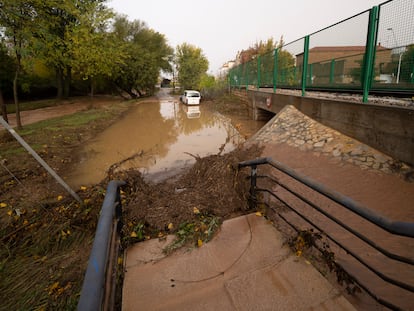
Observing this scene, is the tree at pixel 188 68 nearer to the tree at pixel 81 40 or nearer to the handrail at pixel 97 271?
the tree at pixel 81 40

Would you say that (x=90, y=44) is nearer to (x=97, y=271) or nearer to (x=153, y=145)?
(x=153, y=145)

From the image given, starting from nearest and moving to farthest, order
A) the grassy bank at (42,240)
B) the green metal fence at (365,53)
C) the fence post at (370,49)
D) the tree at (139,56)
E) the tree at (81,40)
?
the grassy bank at (42,240), the green metal fence at (365,53), the fence post at (370,49), the tree at (81,40), the tree at (139,56)

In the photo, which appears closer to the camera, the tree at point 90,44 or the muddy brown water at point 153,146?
the muddy brown water at point 153,146

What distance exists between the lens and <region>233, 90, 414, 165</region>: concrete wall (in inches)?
183

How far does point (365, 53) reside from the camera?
5715 millimetres

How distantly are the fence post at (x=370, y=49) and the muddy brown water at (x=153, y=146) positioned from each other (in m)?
3.63

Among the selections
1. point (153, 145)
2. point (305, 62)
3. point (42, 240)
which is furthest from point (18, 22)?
point (305, 62)

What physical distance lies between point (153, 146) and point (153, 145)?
0.19m

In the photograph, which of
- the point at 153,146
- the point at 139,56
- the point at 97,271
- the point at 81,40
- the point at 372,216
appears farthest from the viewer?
the point at 139,56

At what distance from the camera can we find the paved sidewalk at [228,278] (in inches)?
68.1

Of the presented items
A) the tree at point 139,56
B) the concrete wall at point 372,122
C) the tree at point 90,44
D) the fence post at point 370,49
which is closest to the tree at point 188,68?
the tree at point 139,56

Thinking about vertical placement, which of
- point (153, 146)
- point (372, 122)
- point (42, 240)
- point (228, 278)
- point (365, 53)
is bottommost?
point (42, 240)

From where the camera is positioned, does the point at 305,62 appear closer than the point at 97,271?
No

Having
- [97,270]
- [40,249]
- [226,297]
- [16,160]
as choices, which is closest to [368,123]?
[226,297]
